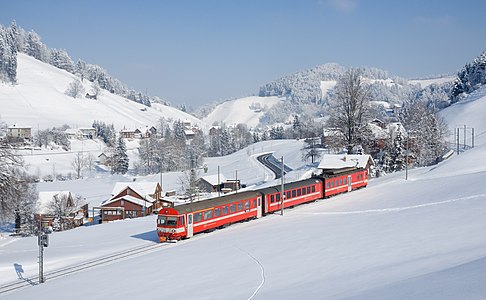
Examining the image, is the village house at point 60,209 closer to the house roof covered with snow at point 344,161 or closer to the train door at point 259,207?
the train door at point 259,207

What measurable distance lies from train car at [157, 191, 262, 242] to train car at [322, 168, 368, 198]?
963 cm

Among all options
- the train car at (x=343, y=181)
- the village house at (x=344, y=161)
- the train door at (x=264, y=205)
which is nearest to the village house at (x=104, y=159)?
the village house at (x=344, y=161)

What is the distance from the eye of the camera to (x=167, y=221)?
28844mm

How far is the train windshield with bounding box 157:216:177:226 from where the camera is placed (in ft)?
93.9

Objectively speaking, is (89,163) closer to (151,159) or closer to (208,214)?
(151,159)

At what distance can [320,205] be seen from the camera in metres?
39.5

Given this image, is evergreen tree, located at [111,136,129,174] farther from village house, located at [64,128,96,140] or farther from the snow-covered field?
the snow-covered field

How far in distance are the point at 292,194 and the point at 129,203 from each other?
111ft

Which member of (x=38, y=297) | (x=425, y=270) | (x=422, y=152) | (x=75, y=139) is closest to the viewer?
(x=425, y=270)

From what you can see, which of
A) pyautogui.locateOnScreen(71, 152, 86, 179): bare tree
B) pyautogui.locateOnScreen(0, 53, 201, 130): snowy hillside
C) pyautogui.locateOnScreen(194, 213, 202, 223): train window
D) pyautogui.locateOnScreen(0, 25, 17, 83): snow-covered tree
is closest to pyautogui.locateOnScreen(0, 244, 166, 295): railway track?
pyautogui.locateOnScreen(194, 213, 202, 223): train window

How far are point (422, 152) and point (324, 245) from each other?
185 feet

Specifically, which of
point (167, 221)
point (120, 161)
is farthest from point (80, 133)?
point (167, 221)

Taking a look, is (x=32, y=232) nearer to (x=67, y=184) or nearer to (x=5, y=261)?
(x=5, y=261)

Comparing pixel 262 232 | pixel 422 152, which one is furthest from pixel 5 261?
pixel 422 152
